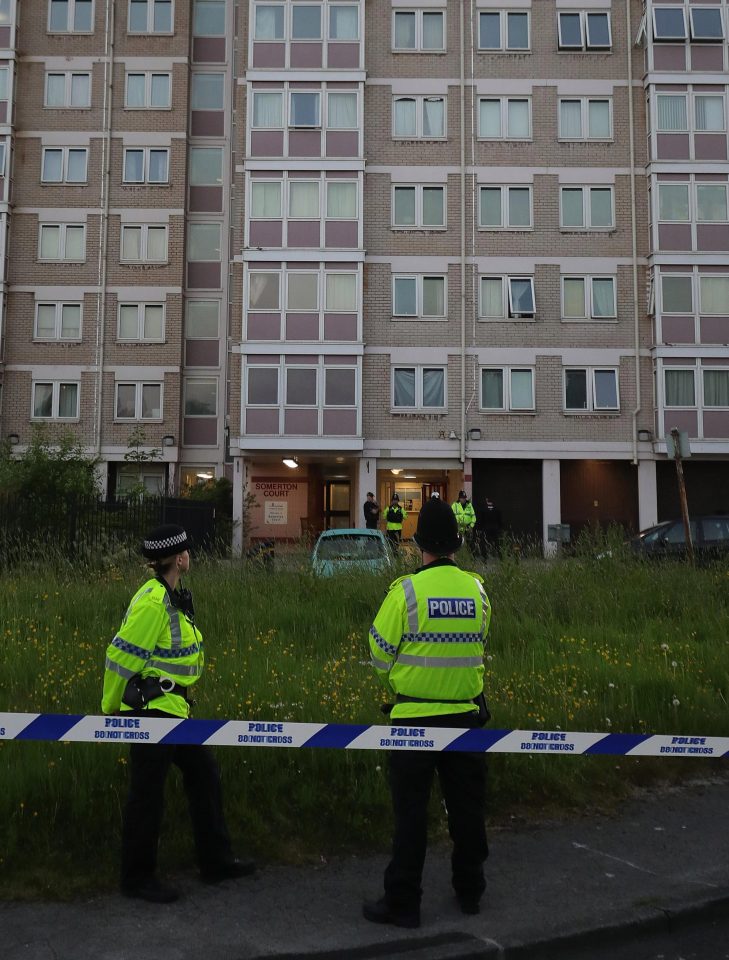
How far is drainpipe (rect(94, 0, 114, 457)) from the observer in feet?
101

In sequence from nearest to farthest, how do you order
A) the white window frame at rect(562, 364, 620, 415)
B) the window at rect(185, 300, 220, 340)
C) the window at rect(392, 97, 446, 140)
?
the white window frame at rect(562, 364, 620, 415) → the window at rect(392, 97, 446, 140) → the window at rect(185, 300, 220, 340)

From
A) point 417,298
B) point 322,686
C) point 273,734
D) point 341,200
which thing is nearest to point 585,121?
point 417,298

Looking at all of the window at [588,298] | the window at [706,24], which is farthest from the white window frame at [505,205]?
the window at [706,24]

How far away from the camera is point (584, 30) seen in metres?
30.3

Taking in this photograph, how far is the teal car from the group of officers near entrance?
6770mm

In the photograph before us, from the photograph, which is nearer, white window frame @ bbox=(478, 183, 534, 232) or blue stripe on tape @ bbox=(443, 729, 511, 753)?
blue stripe on tape @ bbox=(443, 729, 511, 753)

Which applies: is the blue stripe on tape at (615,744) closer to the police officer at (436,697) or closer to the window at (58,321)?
the police officer at (436,697)


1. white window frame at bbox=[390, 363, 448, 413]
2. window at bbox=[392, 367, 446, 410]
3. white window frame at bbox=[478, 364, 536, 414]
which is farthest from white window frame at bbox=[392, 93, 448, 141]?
white window frame at bbox=[478, 364, 536, 414]

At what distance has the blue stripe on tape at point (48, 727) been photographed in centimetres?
433

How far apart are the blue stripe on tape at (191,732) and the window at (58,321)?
2886 centimetres

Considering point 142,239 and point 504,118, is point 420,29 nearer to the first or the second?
point 504,118

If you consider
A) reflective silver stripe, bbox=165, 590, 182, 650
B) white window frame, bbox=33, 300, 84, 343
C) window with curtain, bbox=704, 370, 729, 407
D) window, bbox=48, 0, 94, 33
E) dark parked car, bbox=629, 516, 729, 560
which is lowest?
reflective silver stripe, bbox=165, 590, 182, 650

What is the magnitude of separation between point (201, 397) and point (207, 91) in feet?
37.6

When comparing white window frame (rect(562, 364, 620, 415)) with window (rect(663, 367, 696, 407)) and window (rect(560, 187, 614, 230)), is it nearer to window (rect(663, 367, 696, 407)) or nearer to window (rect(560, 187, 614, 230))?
window (rect(663, 367, 696, 407))
